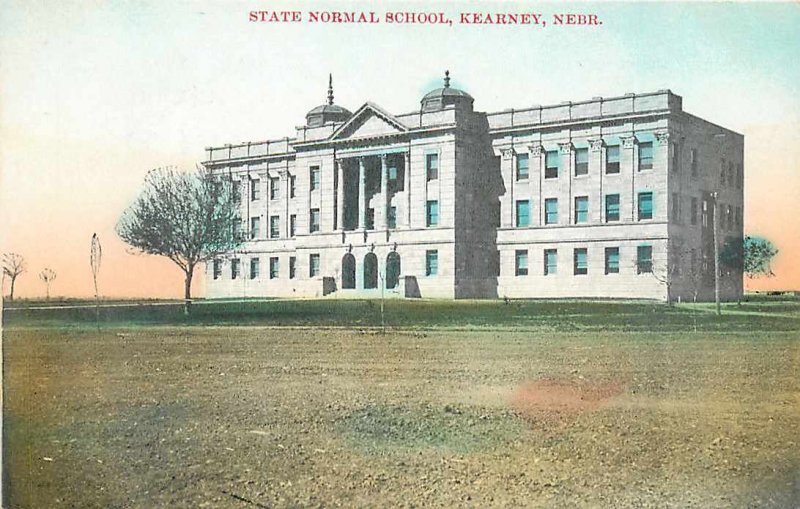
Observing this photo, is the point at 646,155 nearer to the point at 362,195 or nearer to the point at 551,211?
the point at 551,211

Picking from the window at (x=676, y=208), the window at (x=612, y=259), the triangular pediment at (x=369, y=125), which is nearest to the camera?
the triangular pediment at (x=369, y=125)

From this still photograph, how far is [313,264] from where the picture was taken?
33.8ft

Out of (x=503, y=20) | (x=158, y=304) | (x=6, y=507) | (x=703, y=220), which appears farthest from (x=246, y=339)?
(x=703, y=220)

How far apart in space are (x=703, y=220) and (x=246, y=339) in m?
4.96

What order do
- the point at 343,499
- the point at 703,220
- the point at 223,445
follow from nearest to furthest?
the point at 343,499
the point at 223,445
the point at 703,220

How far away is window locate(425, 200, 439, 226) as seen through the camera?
9820 millimetres

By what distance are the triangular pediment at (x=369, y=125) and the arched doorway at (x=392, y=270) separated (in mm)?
1426

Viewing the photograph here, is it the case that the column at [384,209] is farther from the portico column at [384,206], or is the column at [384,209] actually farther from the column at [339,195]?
the column at [339,195]

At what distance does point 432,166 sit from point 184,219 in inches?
121

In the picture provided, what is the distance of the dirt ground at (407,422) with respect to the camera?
22.1ft

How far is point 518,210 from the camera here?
10625mm

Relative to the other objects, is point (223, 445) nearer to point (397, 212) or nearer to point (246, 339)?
point (246, 339)

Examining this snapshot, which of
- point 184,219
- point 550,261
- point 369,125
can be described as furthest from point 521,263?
point 184,219

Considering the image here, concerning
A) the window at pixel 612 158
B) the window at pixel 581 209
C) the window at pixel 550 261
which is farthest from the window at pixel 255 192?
the window at pixel 612 158
